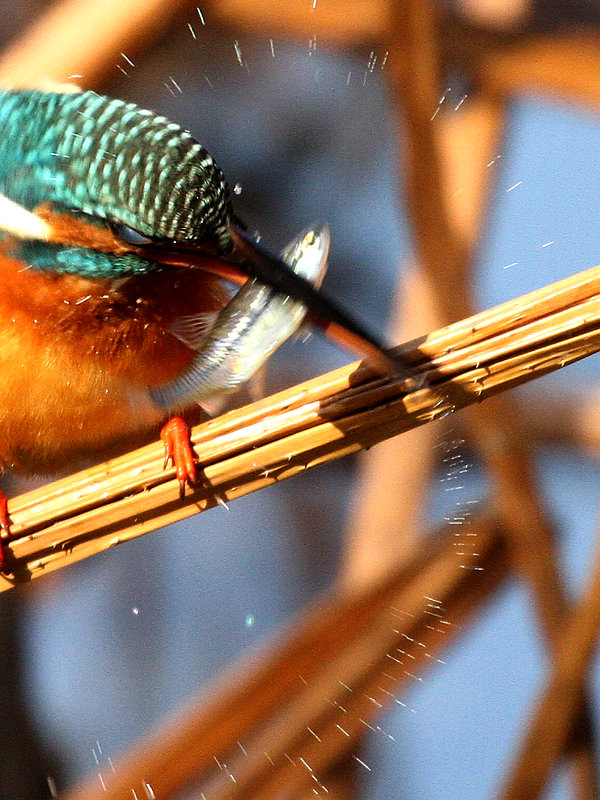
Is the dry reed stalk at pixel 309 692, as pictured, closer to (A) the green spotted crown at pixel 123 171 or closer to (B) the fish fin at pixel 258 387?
(B) the fish fin at pixel 258 387

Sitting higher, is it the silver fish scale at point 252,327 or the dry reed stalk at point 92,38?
the dry reed stalk at point 92,38

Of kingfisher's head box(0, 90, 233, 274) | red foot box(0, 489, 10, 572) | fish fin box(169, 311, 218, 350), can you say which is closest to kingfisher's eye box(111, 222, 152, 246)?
kingfisher's head box(0, 90, 233, 274)

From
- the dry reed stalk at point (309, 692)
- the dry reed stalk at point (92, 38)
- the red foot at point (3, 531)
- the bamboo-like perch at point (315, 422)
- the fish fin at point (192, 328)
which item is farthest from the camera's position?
the dry reed stalk at point (309, 692)

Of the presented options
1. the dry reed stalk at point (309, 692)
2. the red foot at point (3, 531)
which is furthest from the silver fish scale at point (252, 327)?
the dry reed stalk at point (309, 692)

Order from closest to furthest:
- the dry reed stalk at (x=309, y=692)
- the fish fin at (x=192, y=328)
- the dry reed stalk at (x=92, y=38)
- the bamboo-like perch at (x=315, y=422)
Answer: the bamboo-like perch at (x=315, y=422) → the fish fin at (x=192, y=328) → the dry reed stalk at (x=92, y=38) → the dry reed stalk at (x=309, y=692)

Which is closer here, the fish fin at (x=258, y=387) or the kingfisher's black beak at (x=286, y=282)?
the kingfisher's black beak at (x=286, y=282)

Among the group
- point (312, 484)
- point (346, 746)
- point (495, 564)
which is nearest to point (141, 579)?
point (312, 484)

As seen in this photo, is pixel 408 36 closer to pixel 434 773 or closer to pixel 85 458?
pixel 85 458

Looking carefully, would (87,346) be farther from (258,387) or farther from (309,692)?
(309,692)
